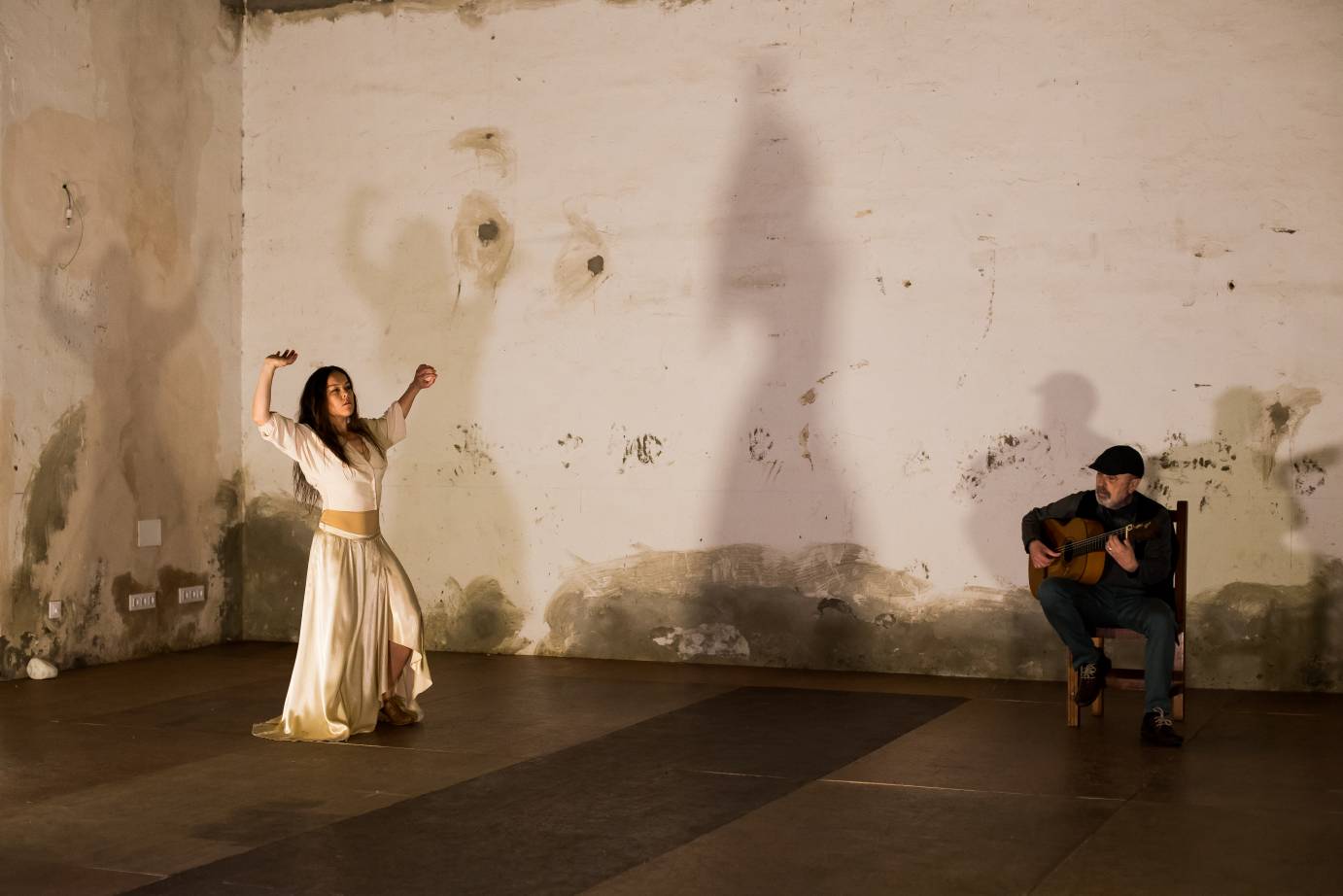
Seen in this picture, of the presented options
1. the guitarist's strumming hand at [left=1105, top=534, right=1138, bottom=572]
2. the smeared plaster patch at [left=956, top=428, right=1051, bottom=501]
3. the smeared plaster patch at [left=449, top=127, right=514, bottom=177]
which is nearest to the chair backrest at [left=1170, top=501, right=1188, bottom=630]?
the guitarist's strumming hand at [left=1105, top=534, right=1138, bottom=572]

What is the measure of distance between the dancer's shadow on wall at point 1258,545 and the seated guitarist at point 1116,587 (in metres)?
1.11

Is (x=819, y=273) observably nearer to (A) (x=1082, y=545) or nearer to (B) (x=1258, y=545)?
(A) (x=1082, y=545)

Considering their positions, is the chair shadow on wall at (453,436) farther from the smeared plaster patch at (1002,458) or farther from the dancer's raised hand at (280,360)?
the dancer's raised hand at (280,360)

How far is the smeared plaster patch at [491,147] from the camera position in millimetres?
8242

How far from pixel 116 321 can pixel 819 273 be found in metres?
3.75

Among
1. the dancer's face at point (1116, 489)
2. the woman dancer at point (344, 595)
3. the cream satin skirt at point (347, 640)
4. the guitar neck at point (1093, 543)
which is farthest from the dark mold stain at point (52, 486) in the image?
the dancer's face at point (1116, 489)

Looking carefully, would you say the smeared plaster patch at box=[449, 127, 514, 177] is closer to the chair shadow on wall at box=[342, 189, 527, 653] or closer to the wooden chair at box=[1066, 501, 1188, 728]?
the chair shadow on wall at box=[342, 189, 527, 653]

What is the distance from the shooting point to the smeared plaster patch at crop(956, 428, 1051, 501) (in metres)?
7.27

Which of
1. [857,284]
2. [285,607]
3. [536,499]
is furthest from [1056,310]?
[285,607]

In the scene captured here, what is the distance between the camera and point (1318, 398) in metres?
6.84

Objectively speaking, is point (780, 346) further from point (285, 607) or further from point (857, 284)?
point (285, 607)

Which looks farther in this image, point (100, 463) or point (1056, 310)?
point (100, 463)

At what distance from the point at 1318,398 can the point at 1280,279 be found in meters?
0.57

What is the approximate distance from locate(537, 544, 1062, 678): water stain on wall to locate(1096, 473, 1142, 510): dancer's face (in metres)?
1.31
